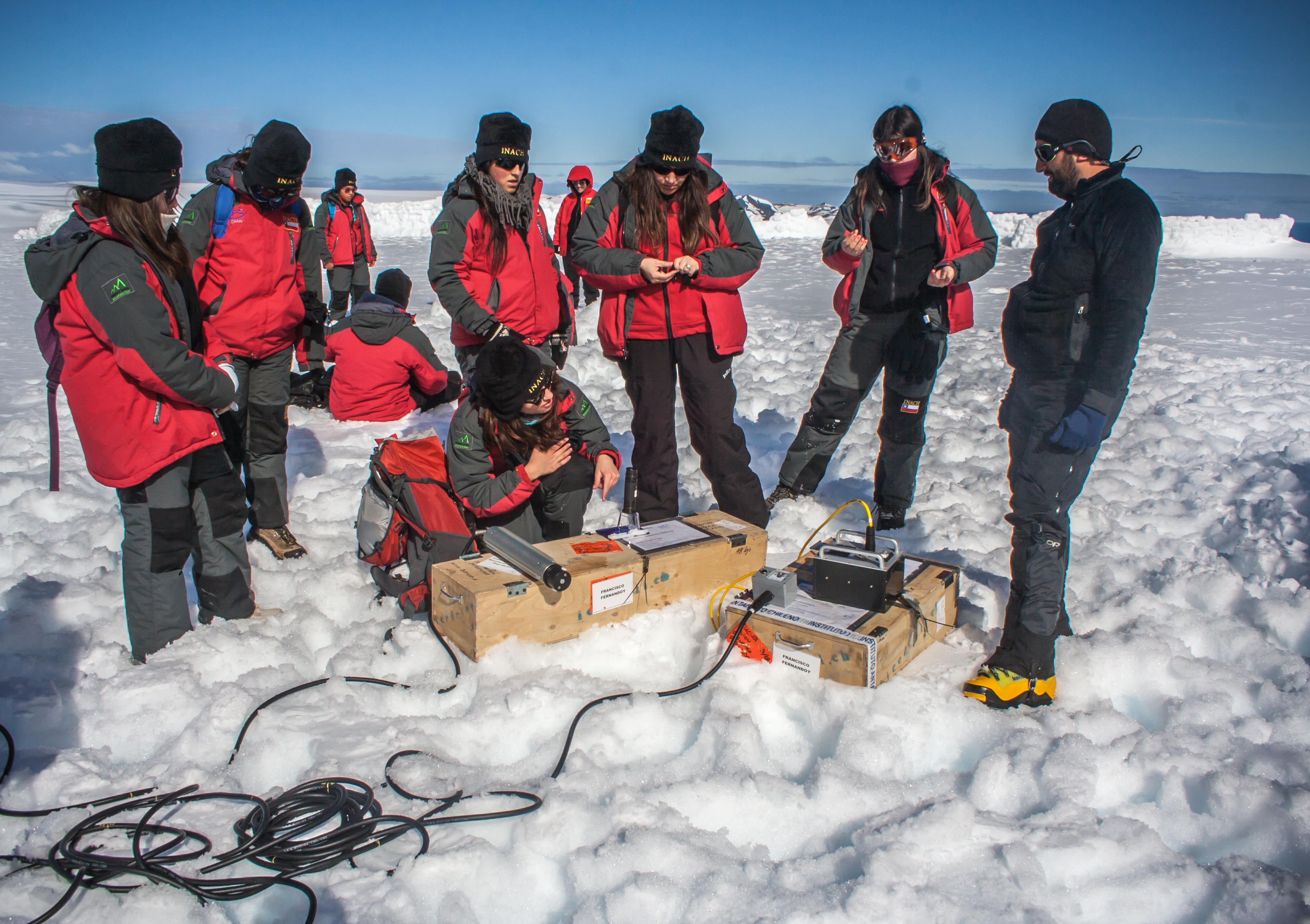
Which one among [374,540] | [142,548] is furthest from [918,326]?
[142,548]

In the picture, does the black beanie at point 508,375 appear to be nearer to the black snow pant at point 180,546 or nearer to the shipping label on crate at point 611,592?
the shipping label on crate at point 611,592

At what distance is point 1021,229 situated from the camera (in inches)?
866

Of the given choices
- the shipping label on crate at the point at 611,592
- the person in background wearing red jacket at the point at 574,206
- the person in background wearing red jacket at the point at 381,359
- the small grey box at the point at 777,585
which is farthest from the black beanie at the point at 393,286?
the small grey box at the point at 777,585

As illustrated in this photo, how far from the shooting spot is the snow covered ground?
6.13 ft

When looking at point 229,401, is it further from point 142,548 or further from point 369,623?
point 369,623

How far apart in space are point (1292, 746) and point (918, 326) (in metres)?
2.24

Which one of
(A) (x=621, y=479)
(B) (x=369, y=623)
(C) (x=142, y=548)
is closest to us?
(C) (x=142, y=548)

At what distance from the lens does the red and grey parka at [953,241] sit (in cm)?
379

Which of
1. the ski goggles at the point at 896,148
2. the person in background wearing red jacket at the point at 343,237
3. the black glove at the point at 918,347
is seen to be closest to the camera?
the ski goggles at the point at 896,148

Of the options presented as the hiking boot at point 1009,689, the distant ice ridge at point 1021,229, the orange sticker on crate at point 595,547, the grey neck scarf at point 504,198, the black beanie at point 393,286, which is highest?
the distant ice ridge at point 1021,229

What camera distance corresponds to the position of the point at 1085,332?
255 cm

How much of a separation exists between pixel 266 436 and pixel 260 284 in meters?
0.72

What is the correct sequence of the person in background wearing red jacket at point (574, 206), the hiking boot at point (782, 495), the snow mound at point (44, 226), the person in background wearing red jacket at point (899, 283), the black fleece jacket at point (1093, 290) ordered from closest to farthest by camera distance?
the black fleece jacket at point (1093, 290) → the person in background wearing red jacket at point (899, 283) → the hiking boot at point (782, 495) → the person in background wearing red jacket at point (574, 206) → the snow mound at point (44, 226)

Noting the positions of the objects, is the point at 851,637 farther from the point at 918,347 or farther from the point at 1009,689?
the point at 918,347
